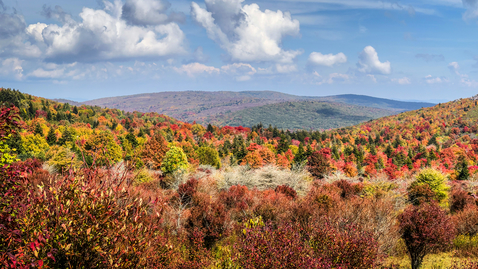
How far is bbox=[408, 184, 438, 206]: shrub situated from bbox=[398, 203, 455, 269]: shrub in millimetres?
12759

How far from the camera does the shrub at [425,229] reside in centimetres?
1015

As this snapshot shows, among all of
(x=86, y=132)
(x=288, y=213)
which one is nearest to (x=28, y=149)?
(x=86, y=132)

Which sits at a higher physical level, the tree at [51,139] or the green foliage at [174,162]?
the green foliage at [174,162]

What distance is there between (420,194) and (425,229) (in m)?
15.2

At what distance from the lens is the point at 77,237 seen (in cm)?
447

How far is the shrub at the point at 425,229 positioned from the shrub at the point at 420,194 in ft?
41.9

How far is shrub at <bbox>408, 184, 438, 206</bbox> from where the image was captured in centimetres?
2214

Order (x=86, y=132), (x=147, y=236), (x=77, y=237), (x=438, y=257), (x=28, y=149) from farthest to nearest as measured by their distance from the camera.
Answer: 1. (x=86, y=132)
2. (x=28, y=149)
3. (x=438, y=257)
4. (x=147, y=236)
5. (x=77, y=237)

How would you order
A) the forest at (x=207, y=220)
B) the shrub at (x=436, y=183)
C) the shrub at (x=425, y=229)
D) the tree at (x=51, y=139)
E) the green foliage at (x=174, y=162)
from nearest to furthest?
1. the forest at (x=207, y=220)
2. the shrub at (x=425, y=229)
3. the shrub at (x=436, y=183)
4. the green foliage at (x=174, y=162)
5. the tree at (x=51, y=139)

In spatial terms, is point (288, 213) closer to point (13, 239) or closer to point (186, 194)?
point (186, 194)

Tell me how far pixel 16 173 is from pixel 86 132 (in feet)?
253

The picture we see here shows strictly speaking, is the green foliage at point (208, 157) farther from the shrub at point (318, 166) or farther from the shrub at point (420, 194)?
the shrub at point (420, 194)

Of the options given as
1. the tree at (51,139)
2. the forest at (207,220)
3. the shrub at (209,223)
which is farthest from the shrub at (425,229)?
the tree at (51,139)

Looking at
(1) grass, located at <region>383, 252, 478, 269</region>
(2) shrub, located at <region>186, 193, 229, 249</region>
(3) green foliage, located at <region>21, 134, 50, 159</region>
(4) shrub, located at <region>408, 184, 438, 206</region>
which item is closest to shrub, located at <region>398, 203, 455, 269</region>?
(1) grass, located at <region>383, 252, 478, 269</region>
